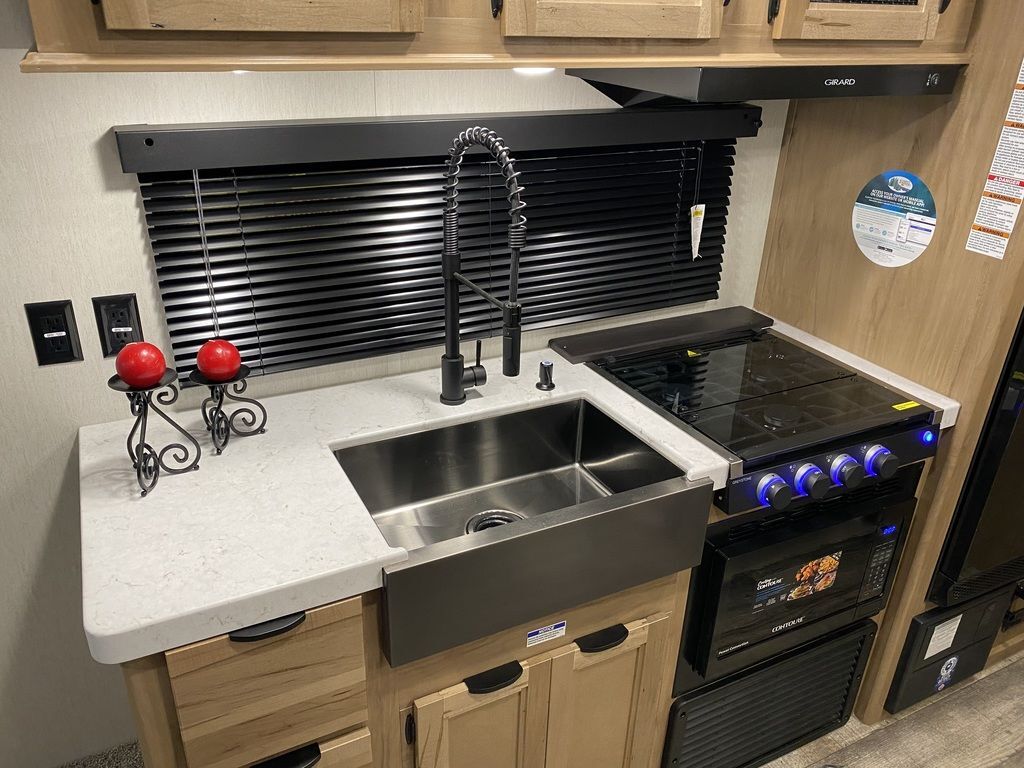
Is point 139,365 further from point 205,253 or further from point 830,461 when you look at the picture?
point 830,461

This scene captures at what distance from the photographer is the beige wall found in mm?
1419

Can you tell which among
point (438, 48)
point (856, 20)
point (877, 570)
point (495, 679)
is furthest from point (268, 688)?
point (856, 20)

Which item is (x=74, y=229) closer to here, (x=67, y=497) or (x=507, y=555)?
(x=67, y=497)

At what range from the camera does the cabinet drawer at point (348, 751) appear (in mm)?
1355

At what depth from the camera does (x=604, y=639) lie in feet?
5.18

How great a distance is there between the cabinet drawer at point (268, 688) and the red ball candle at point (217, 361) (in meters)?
0.50

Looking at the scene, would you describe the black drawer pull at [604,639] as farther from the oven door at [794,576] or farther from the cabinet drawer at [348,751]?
the cabinet drawer at [348,751]

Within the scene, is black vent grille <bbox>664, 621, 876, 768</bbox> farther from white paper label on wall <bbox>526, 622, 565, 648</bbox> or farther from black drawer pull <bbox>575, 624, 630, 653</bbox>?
white paper label on wall <bbox>526, 622, 565, 648</bbox>

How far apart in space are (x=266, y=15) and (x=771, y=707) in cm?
190

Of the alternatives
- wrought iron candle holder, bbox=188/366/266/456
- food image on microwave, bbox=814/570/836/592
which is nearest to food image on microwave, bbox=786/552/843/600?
food image on microwave, bbox=814/570/836/592

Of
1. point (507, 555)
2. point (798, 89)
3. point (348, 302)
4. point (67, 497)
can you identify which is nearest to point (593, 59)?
point (798, 89)

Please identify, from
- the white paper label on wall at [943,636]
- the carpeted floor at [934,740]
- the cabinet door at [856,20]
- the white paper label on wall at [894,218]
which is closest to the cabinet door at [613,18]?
the cabinet door at [856,20]

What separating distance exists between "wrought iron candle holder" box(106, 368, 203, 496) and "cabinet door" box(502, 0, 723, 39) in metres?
0.85

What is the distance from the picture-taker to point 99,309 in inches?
61.2
